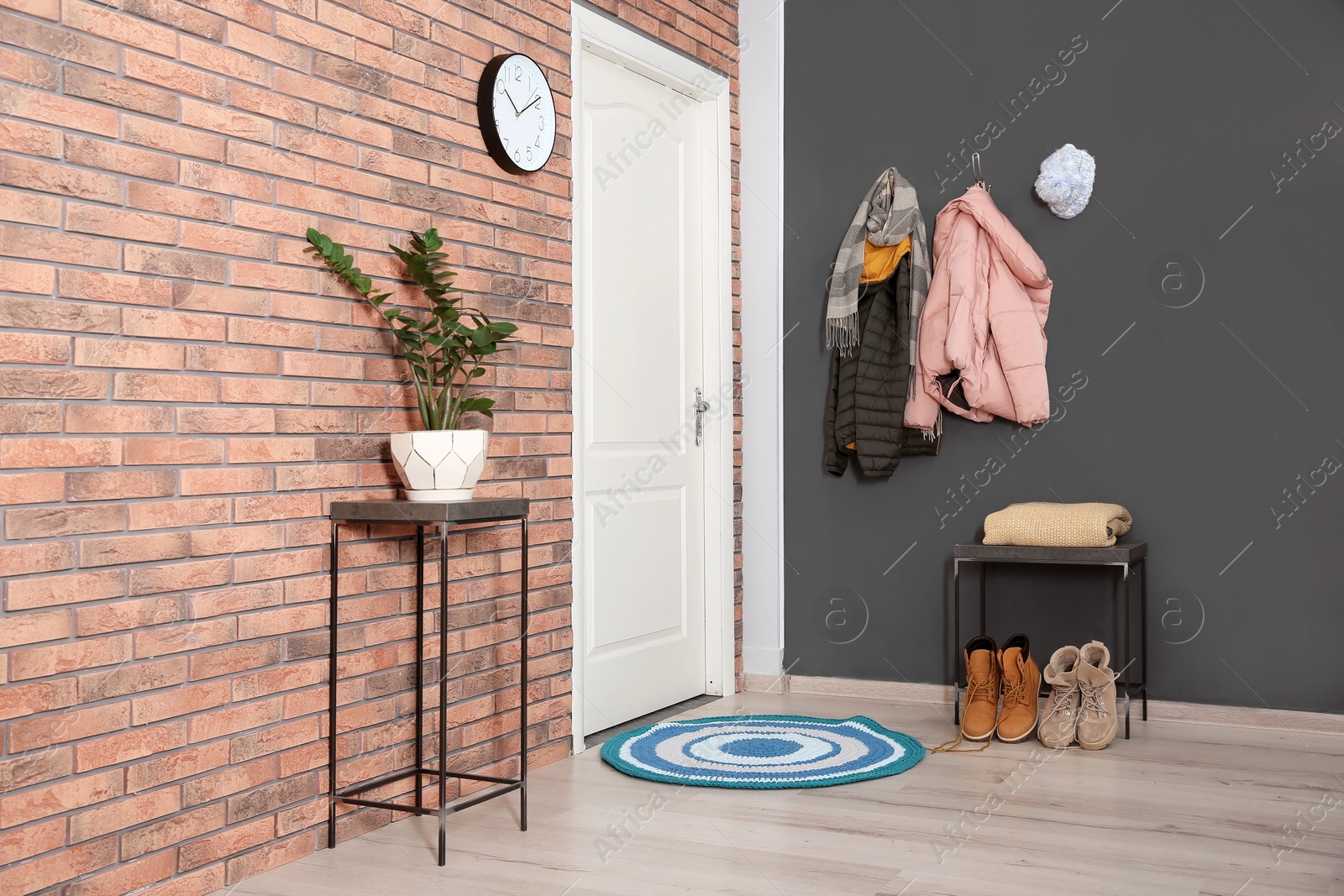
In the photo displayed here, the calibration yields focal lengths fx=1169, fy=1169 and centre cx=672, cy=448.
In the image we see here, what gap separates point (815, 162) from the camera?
399 cm

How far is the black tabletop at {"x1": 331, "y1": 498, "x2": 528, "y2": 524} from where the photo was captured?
2229 mm

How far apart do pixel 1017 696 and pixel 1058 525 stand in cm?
50

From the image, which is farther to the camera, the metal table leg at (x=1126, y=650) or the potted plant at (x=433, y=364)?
the metal table leg at (x=1126, y=650)

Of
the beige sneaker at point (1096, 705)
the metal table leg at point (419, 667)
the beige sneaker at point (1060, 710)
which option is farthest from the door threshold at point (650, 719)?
the beige sneaker at point (1096, 705)

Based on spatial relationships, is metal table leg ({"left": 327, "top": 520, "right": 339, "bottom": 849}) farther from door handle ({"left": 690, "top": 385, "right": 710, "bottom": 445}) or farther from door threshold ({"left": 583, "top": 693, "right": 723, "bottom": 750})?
door handle ({"left": 690, "top": 385, "right": 710, "bottom": 445})

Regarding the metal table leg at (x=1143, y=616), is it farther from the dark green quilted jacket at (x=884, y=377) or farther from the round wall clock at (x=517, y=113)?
the round wall clock at (x=517, y=113)

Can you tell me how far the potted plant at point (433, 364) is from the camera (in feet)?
7.63

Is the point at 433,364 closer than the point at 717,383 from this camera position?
Yes

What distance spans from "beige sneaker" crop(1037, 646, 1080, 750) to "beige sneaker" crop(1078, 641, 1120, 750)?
19 mm

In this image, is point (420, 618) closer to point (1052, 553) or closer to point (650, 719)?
point (650, 719)

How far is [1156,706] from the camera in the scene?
3465mm

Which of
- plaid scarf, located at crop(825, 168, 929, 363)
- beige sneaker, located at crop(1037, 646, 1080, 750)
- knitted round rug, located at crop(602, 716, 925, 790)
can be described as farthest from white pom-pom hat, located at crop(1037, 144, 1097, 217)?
knitted round rug, located at crop(602, 716, 925, 790)

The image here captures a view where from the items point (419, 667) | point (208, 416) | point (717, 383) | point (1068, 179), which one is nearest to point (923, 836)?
point (419, 667)

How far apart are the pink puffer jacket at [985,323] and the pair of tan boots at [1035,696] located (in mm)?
734
